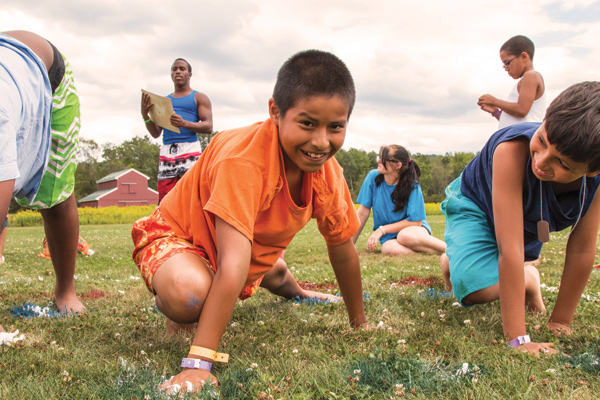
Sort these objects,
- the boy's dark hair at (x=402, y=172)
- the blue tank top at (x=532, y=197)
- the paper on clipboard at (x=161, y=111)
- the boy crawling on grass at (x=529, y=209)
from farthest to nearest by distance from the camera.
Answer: the boy's dark hair at (x=402, y=172), the paper on clipboard at (x=161, y=111), the blue tank top at (x=532, y=197), the boy crawling on grass at (x=529, y=209)

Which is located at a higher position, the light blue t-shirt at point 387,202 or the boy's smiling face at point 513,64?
the boy's smiling face at point 513,64

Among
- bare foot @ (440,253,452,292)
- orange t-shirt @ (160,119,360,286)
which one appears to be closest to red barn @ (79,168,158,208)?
bare foot @ (440,253,452,292)

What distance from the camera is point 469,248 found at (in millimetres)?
3547

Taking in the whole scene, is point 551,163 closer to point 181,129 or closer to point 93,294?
point 93,294

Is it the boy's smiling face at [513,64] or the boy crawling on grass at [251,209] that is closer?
the boy crawling on grass at [251,209]

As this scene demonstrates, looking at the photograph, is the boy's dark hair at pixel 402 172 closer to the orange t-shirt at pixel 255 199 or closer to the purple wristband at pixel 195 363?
the orange t-shirt at pixel 255 199

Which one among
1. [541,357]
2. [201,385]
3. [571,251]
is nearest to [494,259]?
[571,251]

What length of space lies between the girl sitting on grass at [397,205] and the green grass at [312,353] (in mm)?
3490

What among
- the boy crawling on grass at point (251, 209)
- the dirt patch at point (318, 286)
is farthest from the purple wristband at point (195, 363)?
the dirt patch at point (318, 286)

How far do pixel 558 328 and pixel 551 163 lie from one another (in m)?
1.15

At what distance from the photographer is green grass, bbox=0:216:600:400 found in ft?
6.51

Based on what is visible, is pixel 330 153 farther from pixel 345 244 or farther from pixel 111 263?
pixel 111 263

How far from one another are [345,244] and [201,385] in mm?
1250

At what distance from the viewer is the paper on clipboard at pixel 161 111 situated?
6133 millimetres
